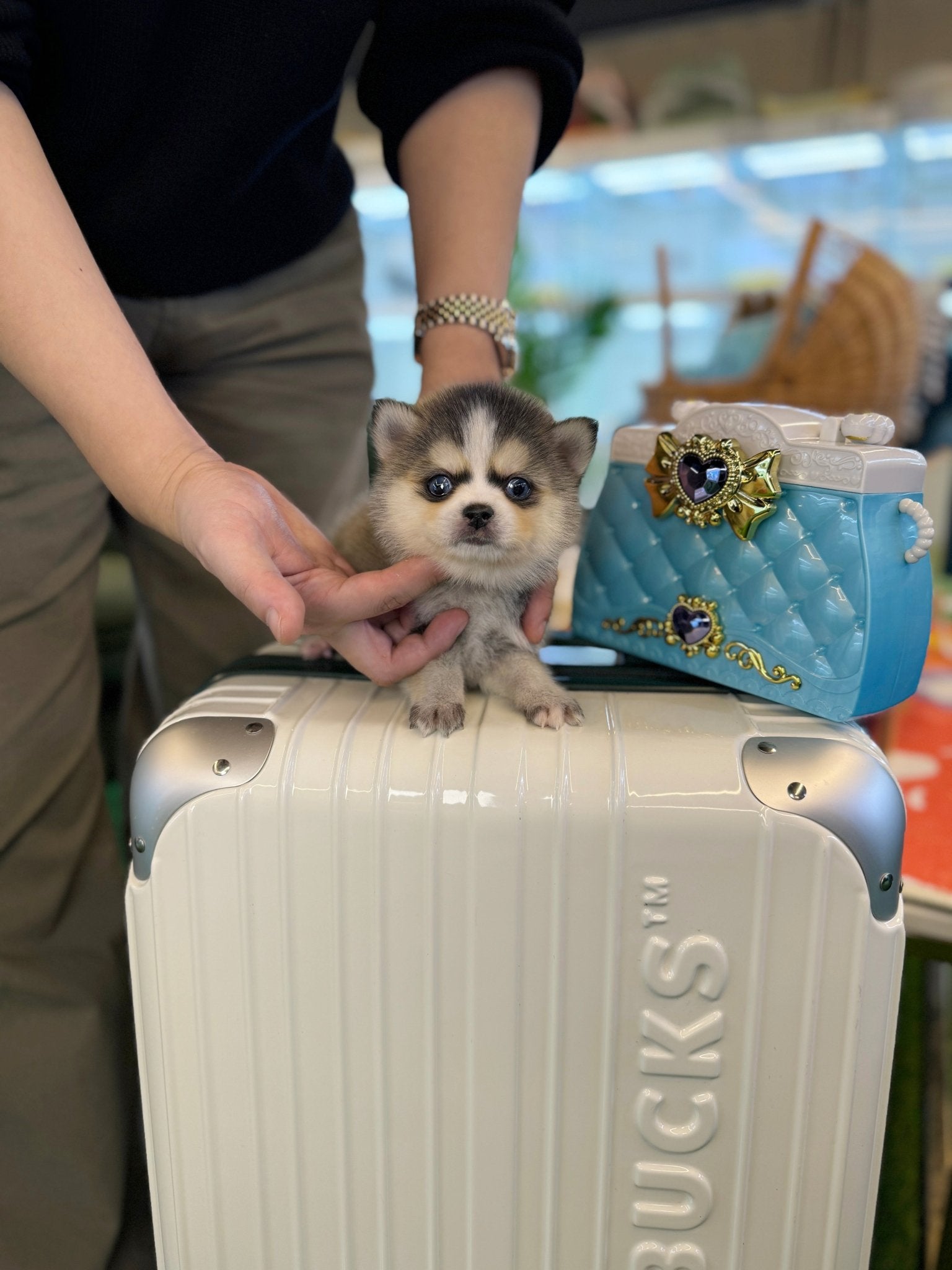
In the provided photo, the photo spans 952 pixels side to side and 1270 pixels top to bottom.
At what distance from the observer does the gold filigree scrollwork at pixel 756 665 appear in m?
0.73

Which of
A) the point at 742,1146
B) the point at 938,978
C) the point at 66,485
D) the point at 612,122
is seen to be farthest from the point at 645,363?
the point at 742,1146

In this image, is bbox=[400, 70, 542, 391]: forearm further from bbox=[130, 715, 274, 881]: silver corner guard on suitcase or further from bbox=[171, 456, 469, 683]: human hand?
bbox=[130, 715, 274, 881]: silver corner guard on suitcase

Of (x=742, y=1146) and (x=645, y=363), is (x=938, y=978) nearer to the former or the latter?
(x=742, y=1146)

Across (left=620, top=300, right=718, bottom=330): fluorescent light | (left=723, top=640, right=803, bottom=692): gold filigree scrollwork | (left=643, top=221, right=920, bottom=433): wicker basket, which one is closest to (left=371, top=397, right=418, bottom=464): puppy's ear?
(left=723, top=640, right=803, bottom=692): gold filigree scrollwork

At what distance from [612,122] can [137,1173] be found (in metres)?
3.48

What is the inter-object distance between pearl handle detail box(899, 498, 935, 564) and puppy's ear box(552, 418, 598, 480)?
0.29m

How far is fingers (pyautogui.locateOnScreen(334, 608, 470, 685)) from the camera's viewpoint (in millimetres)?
790

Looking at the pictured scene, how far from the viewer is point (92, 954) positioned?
919mm

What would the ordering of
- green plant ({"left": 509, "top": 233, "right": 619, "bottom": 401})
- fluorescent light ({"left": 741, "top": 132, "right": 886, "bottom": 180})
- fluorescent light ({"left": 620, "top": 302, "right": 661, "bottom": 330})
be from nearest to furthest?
fluorescent light ({"left": 741, "top": 132, "right": 886, "bottom": 180}), green plant ({"left": 509, "top": 233, "right": 619, "bottom": 401}), fluorescent light ({"left": 620, "top": 302, "right": 661, "bottom": 330})

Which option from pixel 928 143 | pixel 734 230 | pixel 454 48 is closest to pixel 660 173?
pixel 734 230

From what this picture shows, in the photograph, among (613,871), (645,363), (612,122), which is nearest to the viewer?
(613,871)

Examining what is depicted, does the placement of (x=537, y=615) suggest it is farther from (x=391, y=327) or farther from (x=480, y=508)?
(x=391, y=327)

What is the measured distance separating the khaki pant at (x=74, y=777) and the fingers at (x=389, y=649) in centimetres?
32

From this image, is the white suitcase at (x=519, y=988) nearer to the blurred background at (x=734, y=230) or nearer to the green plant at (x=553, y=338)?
the blurred background at (x=734, y=230)
